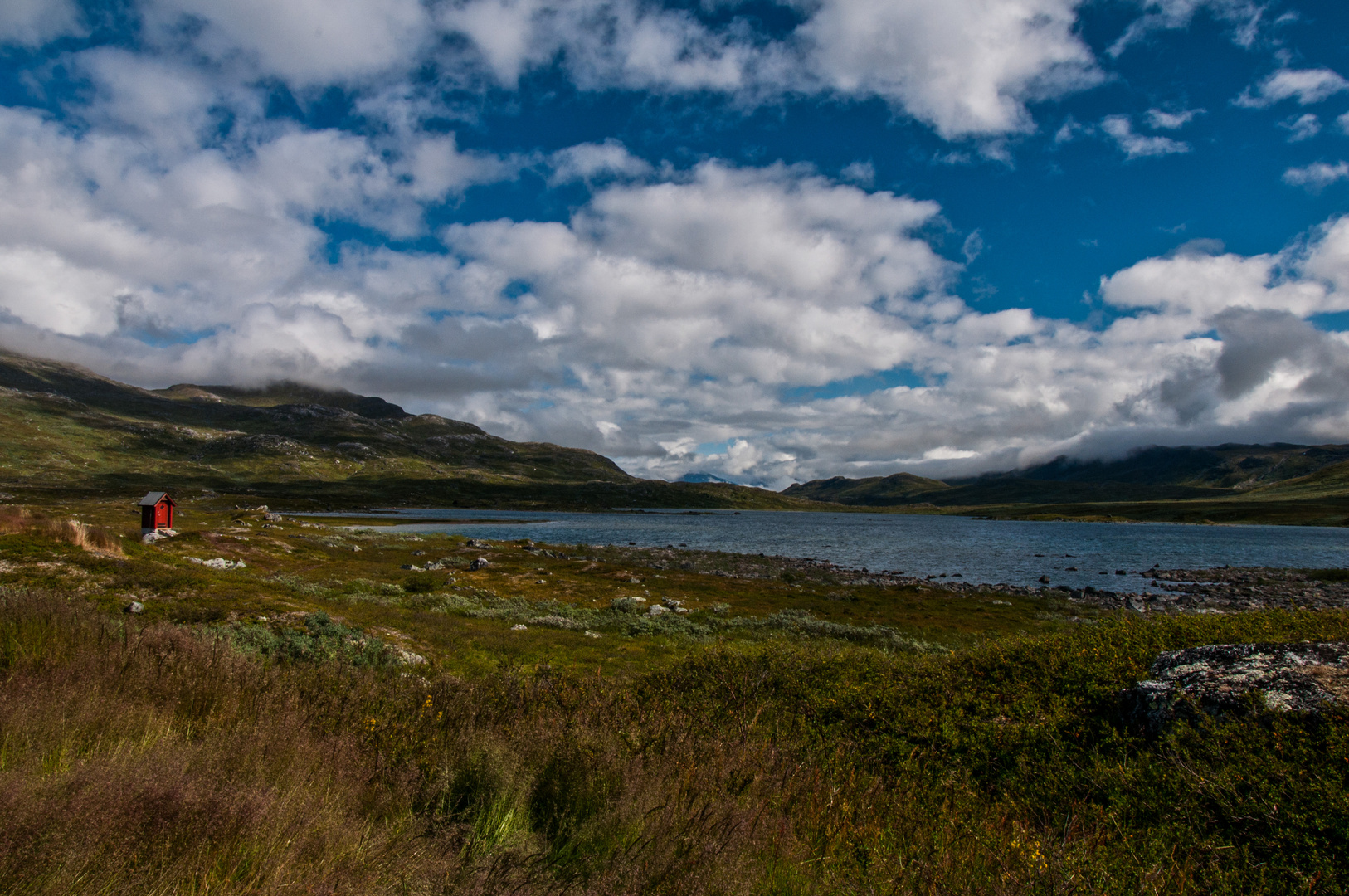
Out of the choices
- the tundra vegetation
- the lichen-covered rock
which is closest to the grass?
the tundra vegetation

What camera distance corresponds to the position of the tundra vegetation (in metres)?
3.62

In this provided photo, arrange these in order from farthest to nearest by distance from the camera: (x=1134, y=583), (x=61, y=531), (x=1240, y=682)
→ (x=1134, y=583) → (x=61, y=531) → (x=1240, y=682)

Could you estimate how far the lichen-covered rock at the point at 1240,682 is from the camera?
7625mm

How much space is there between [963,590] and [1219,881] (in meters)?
49.2

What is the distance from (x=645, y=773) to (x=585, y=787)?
0.57m

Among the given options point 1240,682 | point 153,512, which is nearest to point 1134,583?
point 1240,682

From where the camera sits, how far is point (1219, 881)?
4.82 meters

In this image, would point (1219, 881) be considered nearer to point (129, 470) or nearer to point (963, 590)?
point (963, 590)

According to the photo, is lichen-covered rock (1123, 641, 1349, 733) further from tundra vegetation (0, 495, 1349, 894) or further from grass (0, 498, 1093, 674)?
grass (0, 498, 1093, 674)

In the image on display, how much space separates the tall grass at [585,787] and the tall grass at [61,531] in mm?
17856

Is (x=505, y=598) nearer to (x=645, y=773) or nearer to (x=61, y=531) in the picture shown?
(x=61, y=531)

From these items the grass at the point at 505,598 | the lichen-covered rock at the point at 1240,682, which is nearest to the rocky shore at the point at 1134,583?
the grass at the point at 505,598

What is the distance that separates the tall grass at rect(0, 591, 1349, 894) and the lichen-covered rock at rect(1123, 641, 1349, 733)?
1.48ft

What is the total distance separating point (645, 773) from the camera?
5535 mm
